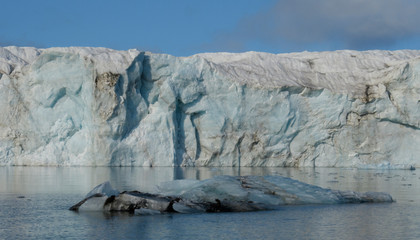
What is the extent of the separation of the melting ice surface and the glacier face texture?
1608 cm

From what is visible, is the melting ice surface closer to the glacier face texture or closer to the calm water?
the calm water

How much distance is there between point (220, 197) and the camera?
991 centimetres

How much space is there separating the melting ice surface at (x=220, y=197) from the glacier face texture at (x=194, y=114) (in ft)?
52.8

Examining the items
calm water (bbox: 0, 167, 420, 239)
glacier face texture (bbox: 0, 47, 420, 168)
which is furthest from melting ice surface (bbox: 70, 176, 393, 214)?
glacier face texture (bbox: 0, 47, 420, 168)

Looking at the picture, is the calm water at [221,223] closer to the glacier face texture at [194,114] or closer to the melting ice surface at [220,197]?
the melting ice surface at [220,197]

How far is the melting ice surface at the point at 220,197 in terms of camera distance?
894 centimetres

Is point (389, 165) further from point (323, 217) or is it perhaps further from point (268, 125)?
point (323, 217)

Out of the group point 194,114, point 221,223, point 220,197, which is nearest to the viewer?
point 221,223

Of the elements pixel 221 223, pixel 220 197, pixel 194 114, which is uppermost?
pixel 194 114

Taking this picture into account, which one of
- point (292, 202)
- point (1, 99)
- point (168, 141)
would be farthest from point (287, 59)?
point (292, 202)

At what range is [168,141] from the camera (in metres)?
27.4

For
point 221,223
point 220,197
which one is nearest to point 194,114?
point 220,197

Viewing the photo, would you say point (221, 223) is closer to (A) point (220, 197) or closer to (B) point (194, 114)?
(A) point (220, 197)

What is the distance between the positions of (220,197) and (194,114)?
62.6 feet
